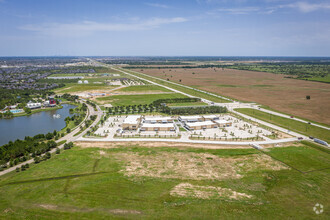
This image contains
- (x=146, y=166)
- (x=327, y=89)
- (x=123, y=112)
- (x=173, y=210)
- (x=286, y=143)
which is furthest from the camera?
(x=327, y=89)

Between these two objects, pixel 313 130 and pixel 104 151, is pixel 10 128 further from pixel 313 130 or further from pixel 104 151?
pixel 313 130

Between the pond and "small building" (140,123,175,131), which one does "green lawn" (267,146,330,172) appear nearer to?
"small building" (140,123,175,131)

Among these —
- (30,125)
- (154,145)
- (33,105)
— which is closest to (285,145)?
(154,145)

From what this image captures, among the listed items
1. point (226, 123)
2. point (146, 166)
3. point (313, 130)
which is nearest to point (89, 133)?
point (146, 166)

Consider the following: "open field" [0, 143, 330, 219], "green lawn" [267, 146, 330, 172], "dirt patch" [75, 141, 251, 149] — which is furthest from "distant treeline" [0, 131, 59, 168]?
"green lawn" [267, 146, 330, 172]

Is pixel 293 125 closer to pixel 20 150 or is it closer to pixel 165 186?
pixel 165 186

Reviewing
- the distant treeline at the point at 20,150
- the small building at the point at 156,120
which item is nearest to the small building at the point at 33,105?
the distant treeline at the point at 20,150

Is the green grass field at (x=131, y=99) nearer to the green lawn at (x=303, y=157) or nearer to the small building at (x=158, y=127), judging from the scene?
the small building at (x=158, y=127)
